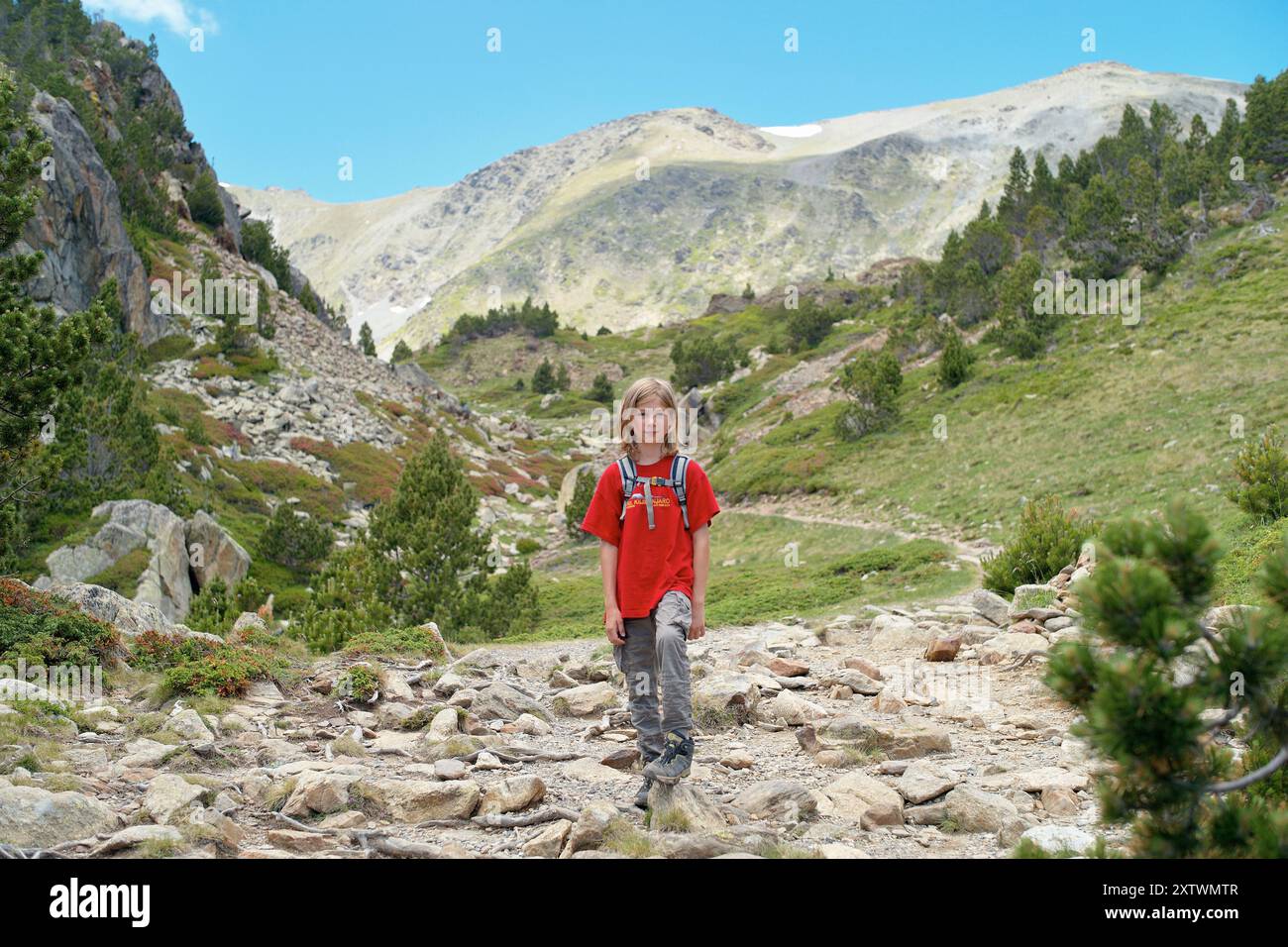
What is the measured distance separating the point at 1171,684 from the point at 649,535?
133 inches

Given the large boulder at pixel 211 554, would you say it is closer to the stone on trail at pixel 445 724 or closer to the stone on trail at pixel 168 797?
the stone on trail at pixel 445 724

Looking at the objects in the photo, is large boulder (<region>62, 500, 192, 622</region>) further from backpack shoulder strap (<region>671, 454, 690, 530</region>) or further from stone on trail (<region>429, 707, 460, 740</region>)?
backpack shoulder strap (<region>671, 454, 690, 530</region>)

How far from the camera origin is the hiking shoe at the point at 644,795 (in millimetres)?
5672

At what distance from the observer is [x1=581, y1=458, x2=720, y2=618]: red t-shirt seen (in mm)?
5641

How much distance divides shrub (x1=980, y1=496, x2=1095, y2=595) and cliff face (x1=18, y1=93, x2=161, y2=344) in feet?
116

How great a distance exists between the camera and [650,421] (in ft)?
18.5

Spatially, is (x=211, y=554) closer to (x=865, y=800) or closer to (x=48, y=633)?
(x=48, y=633)
